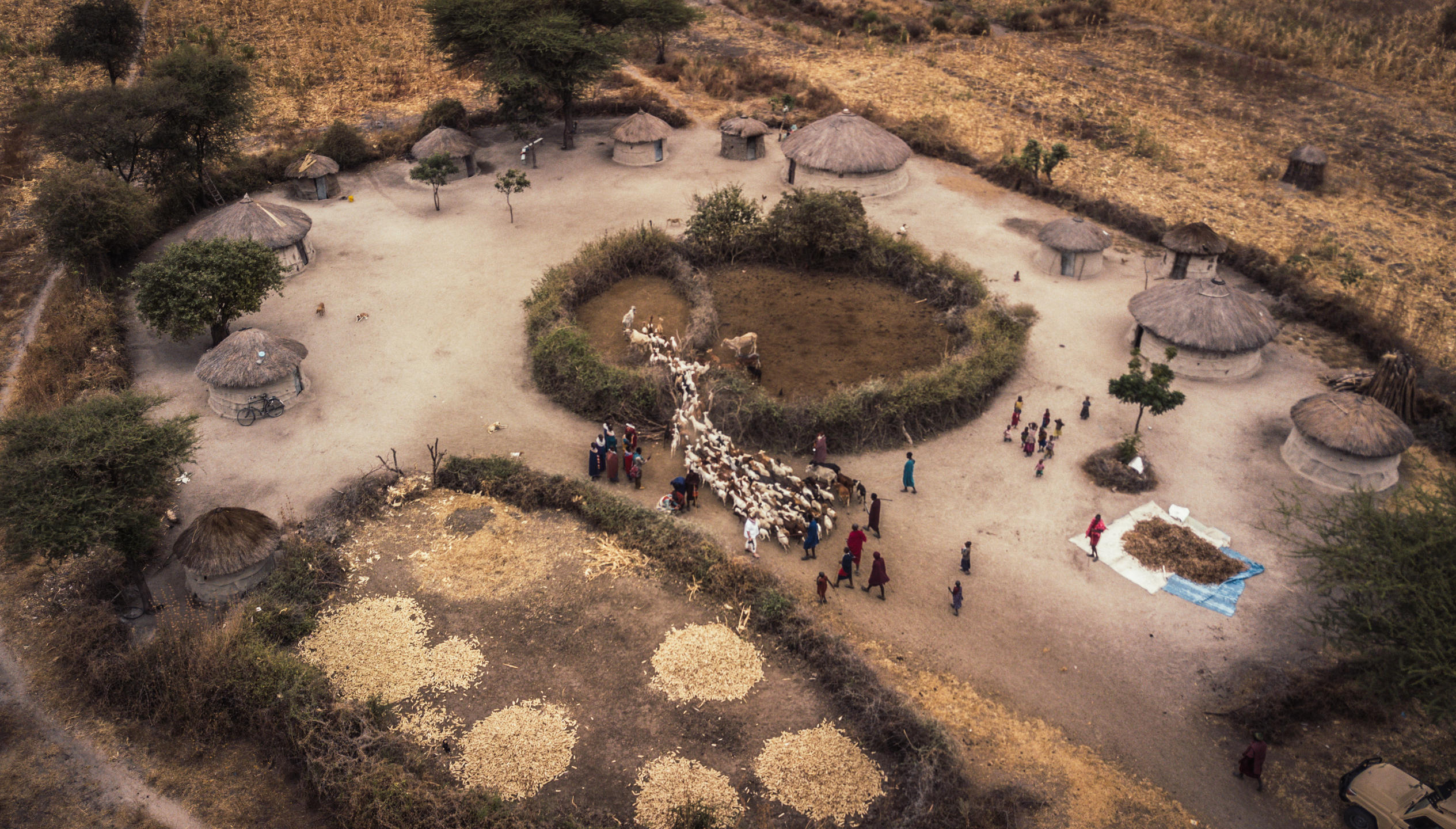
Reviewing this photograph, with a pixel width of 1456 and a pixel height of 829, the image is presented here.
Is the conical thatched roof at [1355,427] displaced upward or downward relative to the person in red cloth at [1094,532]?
upward

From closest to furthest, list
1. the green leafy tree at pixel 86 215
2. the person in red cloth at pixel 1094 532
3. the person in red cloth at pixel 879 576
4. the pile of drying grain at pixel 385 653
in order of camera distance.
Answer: the pile of drying grain at pixel 385 653
the person in red cloth at pixel 879 576
the person in red cloth at pixel 1094 532
the green leafy tree at pixel 86 215

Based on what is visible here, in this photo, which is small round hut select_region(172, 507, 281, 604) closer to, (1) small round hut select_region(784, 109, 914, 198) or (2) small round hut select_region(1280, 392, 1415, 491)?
(2) small round hut select_region(1280, 392, 1415, 491)

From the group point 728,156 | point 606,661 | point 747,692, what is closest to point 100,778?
point 606,661

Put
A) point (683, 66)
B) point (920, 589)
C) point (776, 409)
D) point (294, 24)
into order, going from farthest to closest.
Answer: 1. point (294, 24)
2. point (683, 66)
3. point (776, 409)
4. point (920, 589)

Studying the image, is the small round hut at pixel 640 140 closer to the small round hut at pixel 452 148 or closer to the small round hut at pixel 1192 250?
the small round hut at pixel 452 148

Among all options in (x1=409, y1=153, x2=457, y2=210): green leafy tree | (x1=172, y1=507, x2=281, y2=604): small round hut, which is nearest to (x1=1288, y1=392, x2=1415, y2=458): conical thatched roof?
(x1=172, y1=507, x2=281, y2=604): small round hut

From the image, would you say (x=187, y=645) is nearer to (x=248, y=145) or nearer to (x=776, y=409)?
(x=776, y=409)

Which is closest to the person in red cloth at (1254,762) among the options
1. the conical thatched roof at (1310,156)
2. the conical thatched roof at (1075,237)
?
the conical thatched roof at (1075,237)
